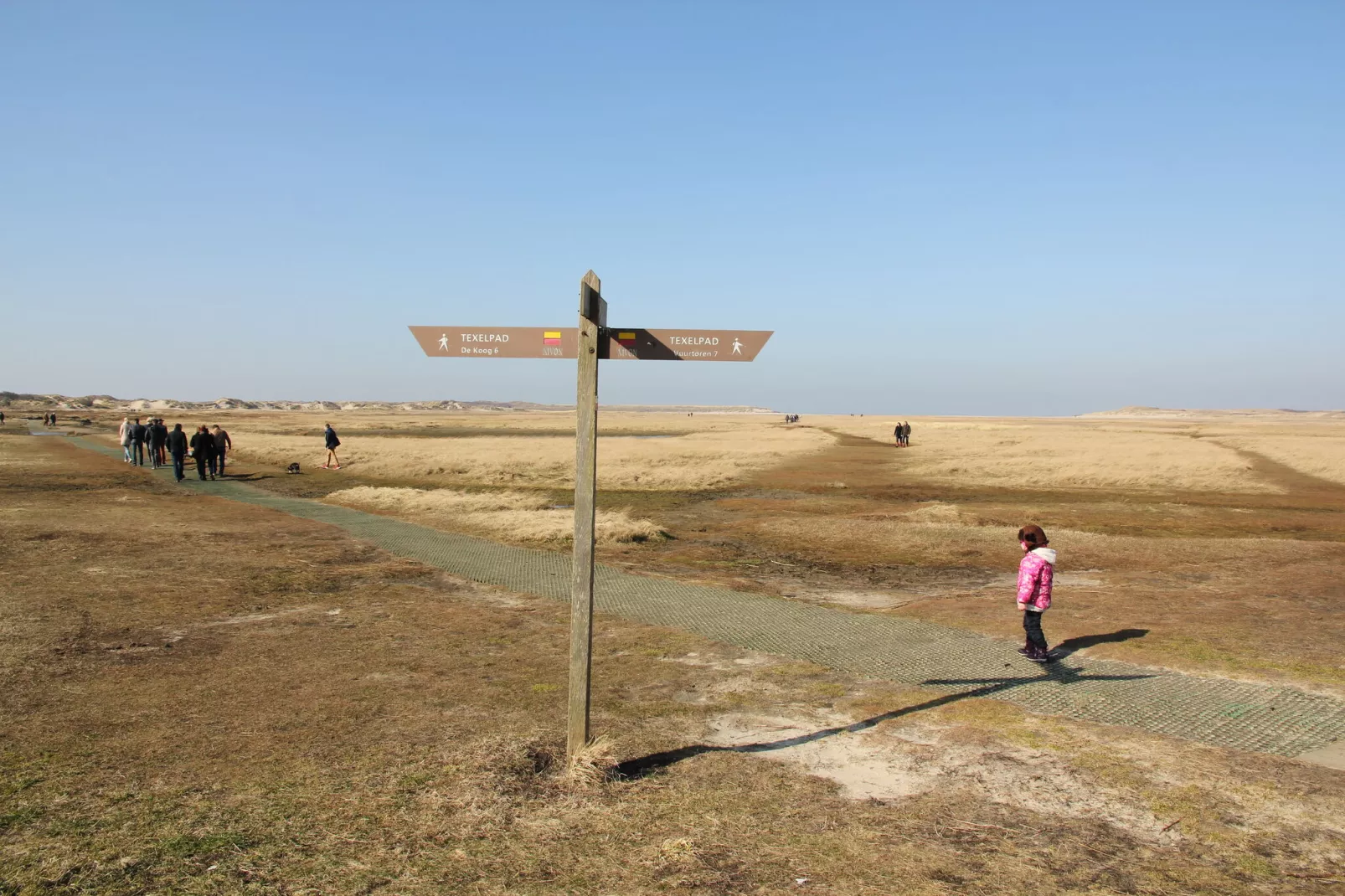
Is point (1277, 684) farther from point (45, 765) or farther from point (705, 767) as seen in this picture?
point (45, 765)

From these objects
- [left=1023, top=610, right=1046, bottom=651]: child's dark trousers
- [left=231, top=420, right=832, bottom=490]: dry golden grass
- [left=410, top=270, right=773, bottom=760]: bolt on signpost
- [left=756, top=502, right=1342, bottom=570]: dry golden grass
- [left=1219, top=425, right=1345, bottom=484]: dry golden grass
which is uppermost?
[left=410, top=270, right=773, bottom=760]: bolt on signpost

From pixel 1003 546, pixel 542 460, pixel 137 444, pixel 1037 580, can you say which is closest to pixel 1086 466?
pixel 1003 546

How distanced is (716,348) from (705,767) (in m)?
2.55

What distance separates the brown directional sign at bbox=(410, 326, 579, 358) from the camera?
18.0 ft

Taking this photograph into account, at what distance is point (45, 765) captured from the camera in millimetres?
5344

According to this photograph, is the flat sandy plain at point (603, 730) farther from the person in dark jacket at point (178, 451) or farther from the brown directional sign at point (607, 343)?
the person in dark jacket at point (178, 451)

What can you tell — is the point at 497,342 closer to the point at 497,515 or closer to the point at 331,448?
the point at 497,515

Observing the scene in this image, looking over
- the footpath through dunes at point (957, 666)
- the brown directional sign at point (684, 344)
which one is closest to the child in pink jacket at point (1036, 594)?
the footpath through dunes at point (957, 666)

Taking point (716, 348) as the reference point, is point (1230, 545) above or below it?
below

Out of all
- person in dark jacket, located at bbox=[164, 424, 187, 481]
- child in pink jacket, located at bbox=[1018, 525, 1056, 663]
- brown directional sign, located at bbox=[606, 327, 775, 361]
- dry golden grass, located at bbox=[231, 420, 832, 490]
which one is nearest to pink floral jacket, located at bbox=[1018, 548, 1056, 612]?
child in pink jacket, located at bbox=[1018, 525, 1056, 663]

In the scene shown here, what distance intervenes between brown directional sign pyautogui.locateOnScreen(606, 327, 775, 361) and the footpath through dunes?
3153mm

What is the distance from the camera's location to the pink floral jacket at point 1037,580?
7.85 m

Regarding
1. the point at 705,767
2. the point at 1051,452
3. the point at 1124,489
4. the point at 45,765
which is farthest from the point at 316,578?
the point at 1051,452

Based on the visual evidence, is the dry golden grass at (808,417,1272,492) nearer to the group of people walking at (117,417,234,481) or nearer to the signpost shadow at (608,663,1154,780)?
the signpost shadow at (608,663,1154,780)
